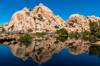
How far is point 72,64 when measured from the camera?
161ft

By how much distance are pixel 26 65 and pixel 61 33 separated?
12941 centimetres

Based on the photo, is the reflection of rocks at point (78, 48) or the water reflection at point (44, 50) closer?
the water reflection at point (44, 50)

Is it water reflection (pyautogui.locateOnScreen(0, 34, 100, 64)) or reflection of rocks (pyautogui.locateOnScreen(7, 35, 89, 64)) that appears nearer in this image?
reflection of rocks (pyautogui.locateOnScreen(7, 35, 89, 64))

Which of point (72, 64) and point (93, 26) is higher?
point (93, 26)

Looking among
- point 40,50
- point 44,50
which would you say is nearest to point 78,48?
point 44,50

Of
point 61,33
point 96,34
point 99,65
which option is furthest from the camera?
point 61,33

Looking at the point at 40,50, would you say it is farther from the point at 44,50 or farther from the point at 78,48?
the point at 78,48

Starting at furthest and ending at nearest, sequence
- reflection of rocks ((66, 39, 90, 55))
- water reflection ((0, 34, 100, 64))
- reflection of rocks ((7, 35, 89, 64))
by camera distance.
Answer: reflection of rocks ((66, 39, 90, 55)) < water reflection ((0, 34, 100, 64)) < reflection of rocks ((7, 35, 89, 64))

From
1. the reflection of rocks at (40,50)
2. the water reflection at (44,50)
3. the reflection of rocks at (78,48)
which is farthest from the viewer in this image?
the reflection of rocks at (78,48)

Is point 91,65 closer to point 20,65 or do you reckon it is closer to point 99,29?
point 20,65

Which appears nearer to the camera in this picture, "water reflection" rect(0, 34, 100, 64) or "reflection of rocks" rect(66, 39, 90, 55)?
"water reflection" rect(0, 34, 100, 64)

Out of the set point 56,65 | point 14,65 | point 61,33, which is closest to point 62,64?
point 56,65

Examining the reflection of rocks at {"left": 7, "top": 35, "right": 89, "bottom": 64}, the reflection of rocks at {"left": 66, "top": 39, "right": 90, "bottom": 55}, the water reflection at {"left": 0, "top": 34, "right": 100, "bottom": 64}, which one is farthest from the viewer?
the reflection of rocks at {"left": 66, "top": 39, "right": 90, "bottom": 55}

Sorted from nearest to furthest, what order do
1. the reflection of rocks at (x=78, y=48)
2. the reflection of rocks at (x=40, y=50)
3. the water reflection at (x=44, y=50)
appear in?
the reflection of rocks at (x=40, y=50), the water reflection at (x=44, y=50), the reflection of rocks at (x=78, y=48)
